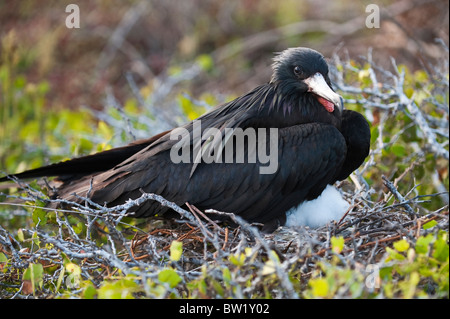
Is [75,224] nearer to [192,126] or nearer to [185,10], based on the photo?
[192,126]

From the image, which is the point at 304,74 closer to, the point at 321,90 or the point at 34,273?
the point at 321,90

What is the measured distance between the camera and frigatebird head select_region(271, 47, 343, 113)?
10.7 feet

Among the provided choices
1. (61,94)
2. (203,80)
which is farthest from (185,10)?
(61,94)

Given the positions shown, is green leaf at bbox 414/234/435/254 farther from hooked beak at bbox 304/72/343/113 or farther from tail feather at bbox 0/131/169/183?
tail feather at bbox 0/131/169/183

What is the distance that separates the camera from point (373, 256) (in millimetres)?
2416

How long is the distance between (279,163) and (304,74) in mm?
559

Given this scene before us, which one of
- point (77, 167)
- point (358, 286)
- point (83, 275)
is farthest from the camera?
point (77, 167)

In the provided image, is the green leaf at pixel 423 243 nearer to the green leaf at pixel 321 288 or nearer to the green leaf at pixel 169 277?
the green leaf at pixel 321 288

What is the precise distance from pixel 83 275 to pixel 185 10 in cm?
576

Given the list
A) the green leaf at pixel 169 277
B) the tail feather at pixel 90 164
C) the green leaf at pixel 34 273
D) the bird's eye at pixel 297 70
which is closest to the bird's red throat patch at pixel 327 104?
the bird's eye at pixel 297 70

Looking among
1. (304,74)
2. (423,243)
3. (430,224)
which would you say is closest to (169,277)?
(423,243)

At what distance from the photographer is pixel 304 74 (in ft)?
10.9

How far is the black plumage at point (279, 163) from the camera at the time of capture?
3064mm

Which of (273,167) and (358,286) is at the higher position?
(273,167)
